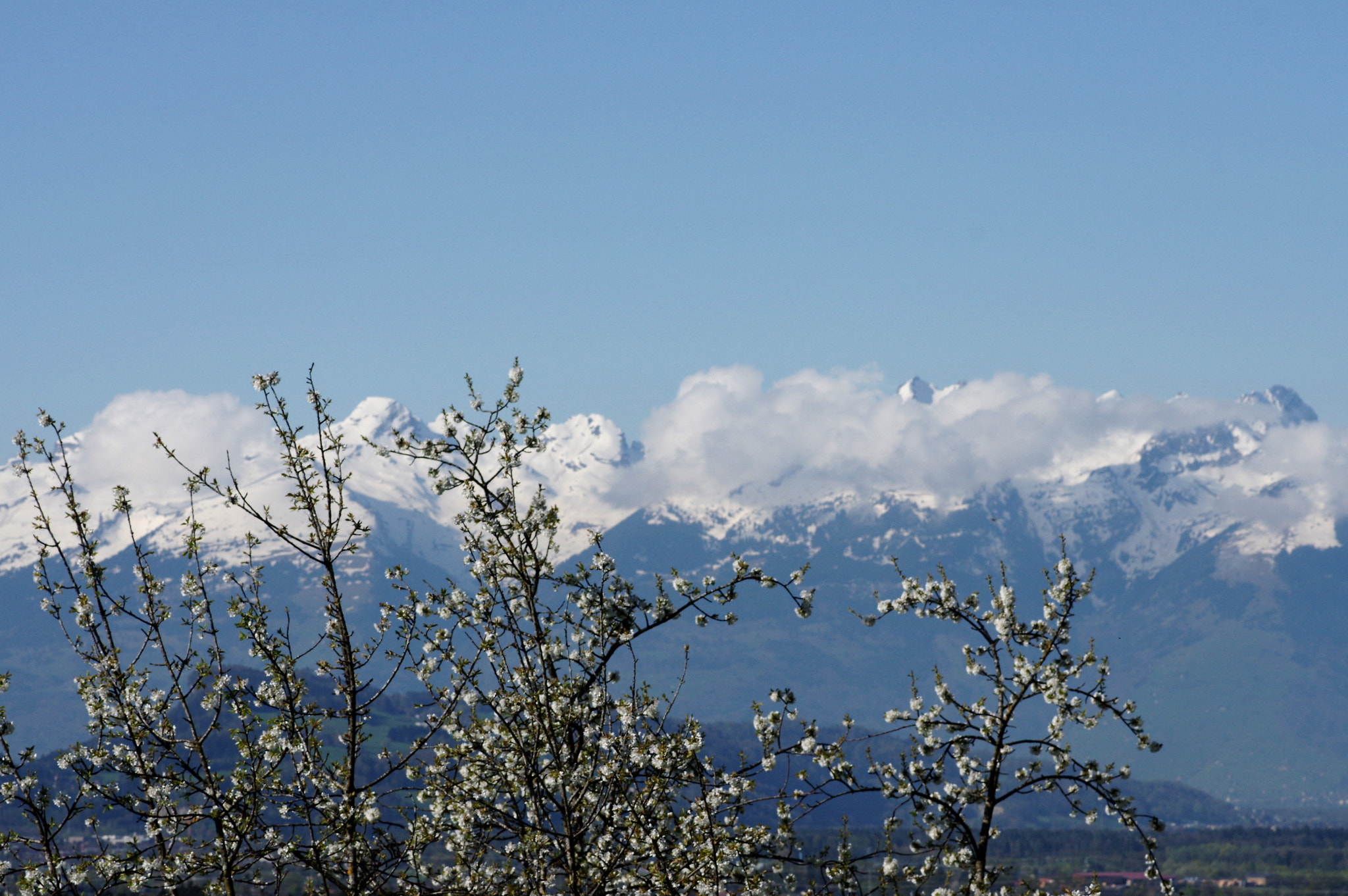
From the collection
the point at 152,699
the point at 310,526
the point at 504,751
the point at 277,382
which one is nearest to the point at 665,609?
the point at 504,751

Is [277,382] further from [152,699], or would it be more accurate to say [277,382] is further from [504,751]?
[504,751]

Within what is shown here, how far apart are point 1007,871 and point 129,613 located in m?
12.9

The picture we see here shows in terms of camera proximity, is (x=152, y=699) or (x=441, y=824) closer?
(x=152, y=699)

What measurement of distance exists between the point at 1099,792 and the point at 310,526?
11.8m

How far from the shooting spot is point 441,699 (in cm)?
1689

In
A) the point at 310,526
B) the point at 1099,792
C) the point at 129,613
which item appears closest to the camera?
the point at 129,613

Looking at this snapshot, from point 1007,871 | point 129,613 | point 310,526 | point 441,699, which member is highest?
point 310,526

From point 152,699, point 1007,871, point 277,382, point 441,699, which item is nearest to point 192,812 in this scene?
point 152,699

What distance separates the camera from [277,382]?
1625 cm

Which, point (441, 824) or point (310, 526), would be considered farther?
point (441, 824)

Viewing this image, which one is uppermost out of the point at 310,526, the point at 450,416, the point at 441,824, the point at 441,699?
the point at 450,416

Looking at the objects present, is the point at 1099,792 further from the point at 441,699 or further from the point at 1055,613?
the point at 441,699

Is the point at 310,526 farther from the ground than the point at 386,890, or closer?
farther from the ground

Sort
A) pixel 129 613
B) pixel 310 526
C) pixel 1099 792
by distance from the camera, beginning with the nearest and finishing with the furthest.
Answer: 1. pixel 129 613
2. pixel 310 526
3. pixel 1099 792
